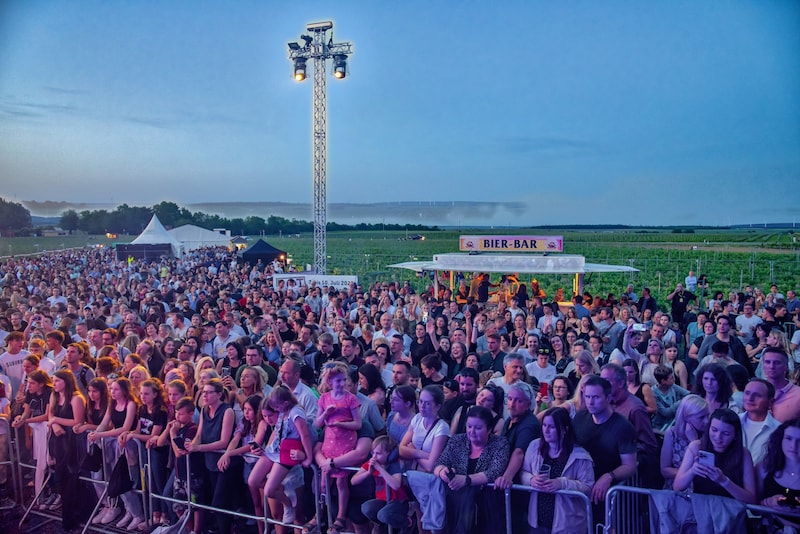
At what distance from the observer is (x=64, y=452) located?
4969 mm

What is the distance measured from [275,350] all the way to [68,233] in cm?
5203

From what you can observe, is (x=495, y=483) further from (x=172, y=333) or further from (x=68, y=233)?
(x=68, y=233)

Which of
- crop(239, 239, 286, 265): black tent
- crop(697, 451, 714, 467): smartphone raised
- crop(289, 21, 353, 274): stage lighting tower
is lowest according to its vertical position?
crop(697, 451, 714, 467): smartphone raised

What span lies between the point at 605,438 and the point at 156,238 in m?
26.9

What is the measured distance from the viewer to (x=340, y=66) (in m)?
16.2

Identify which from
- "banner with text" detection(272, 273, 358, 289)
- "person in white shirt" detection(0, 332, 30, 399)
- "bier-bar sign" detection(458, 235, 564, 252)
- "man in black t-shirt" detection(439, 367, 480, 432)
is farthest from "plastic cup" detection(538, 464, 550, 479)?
"bier-bar sign" detection(458, 235, 564, 252)

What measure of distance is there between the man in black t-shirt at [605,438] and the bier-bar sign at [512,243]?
45.6 ft

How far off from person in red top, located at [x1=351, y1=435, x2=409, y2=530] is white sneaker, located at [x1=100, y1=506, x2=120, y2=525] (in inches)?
100

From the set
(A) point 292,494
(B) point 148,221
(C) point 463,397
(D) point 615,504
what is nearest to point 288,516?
(A) point 292,494

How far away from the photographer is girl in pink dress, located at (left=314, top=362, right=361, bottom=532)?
3.97 meters

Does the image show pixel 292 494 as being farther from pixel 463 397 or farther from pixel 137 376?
pixel 137 376

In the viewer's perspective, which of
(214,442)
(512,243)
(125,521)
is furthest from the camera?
(512,243)

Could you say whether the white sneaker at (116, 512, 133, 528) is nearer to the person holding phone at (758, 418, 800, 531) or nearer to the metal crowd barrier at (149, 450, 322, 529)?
the metal crowd barrier at (149, 450, 322, 529)

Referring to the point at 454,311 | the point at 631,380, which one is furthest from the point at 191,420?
the point at 454,311
